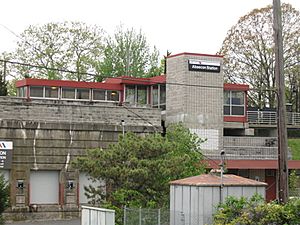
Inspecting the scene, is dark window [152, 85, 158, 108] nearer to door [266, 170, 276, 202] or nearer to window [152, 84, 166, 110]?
window [152, 84, 166, 110]

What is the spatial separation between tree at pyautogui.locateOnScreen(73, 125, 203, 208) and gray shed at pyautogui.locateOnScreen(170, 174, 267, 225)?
3406 millimetres

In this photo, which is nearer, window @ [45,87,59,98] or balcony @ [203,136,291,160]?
balcony @ [203,136,291,160]

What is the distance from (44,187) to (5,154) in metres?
2.91

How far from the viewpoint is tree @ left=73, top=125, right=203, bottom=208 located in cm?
2591

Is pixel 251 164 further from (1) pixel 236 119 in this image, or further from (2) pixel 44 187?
(2) pixel 44 187

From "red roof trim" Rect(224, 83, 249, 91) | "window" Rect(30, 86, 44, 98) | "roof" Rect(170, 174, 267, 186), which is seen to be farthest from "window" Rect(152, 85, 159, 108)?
"roof" Rect(170, 174, 267, 186)

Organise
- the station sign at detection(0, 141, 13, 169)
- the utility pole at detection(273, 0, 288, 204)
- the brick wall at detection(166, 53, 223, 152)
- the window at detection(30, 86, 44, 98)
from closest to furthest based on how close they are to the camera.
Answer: the utility pole at detection(273, 0, 288, 204) → the station sign at detection(0, 141, 13, 169) → the brick wall at detection(166, 53, 223, 152) → the window at detection(30, 86, 44, 98)

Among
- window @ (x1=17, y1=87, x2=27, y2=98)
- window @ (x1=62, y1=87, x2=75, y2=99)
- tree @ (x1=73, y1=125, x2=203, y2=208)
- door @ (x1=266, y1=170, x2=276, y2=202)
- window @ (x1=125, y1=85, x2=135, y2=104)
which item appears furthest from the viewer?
door @ (x1=266, y1=170, x2=276, y2=202)

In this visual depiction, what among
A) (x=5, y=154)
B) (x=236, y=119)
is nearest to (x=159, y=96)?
(x=236, y=119)

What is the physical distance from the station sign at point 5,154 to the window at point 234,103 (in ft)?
54.0

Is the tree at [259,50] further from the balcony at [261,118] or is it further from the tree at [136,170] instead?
the tree at [136,170]

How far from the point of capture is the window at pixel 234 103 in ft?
152

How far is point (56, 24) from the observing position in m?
65.2

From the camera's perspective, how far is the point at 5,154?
35.3 meters
